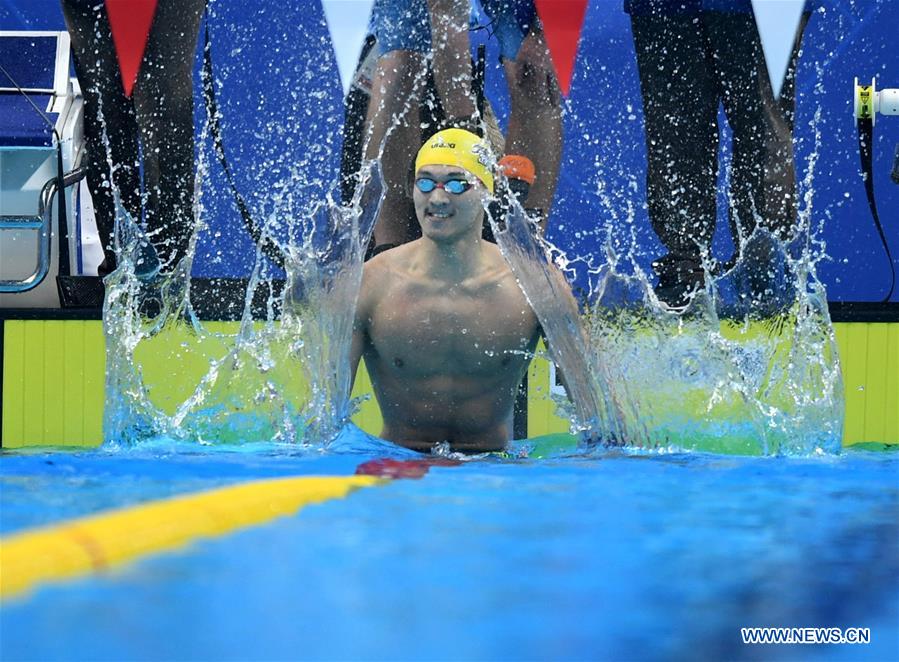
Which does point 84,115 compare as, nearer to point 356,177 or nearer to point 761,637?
point 356,177

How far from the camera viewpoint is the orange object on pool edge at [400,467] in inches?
112

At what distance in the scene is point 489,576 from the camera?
1.70 metres

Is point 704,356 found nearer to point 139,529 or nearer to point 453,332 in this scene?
point 453,332

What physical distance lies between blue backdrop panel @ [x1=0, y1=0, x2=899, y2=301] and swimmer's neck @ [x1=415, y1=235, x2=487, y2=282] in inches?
53.3

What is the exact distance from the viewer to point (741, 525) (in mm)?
2176

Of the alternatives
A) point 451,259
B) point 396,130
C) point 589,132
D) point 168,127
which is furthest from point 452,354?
point 589,132

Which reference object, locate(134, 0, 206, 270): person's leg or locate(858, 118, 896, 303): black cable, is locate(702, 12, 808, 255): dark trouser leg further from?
locate(134, 0, 206, 270): person's leg

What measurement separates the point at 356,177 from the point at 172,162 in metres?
0.74

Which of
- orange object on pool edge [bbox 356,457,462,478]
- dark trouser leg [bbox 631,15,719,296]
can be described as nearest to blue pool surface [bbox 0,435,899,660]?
orange object on pool edge [bbox 356,457,462,478]

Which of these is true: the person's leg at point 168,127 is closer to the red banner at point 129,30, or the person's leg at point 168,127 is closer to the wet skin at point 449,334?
the red banner at point 129,30

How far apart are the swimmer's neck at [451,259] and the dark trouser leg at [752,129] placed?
126 centimetres

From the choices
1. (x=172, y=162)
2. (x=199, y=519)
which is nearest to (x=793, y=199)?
(x=172, y=162)

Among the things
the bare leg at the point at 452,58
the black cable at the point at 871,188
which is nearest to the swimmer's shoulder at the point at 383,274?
the bare leg at the point at 452,58

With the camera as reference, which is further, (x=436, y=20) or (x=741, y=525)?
(x=436, y=20)
